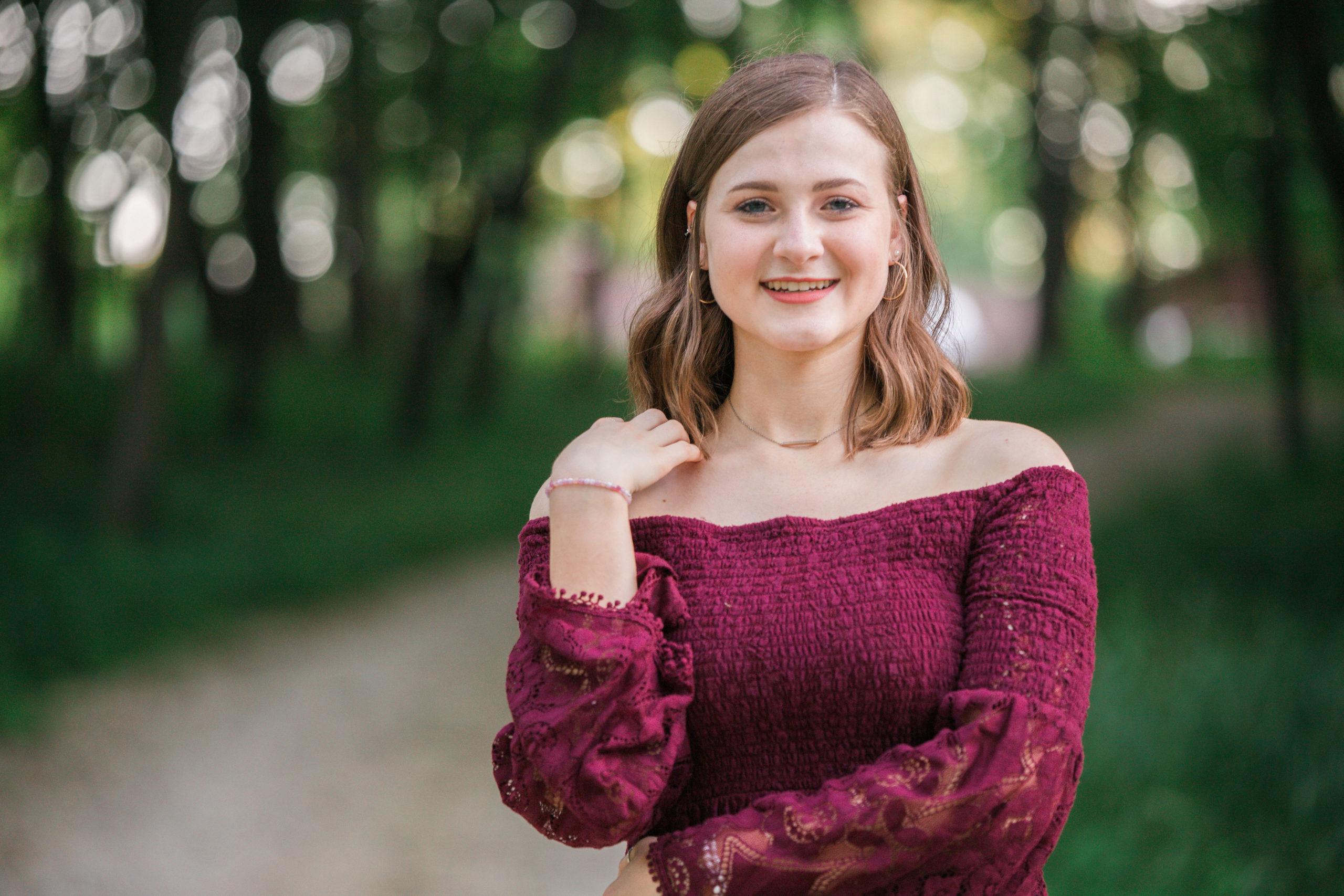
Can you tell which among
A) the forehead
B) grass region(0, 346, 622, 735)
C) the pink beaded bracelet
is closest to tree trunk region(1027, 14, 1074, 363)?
grass region(0, 346, 622, 735)

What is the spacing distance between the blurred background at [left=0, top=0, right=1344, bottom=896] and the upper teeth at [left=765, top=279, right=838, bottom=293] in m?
0.73

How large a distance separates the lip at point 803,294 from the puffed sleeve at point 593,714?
1.79ft

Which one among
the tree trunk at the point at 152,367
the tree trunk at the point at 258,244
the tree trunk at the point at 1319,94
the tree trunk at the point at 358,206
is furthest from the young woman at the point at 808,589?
the tree trunk at the point at 358,206

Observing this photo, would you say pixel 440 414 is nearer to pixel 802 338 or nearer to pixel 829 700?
pixel 802 338

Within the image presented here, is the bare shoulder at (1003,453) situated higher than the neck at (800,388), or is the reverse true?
the neck at (800,388)

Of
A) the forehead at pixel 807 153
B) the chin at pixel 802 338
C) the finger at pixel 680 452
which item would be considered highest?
the forehead at pixel 807 153

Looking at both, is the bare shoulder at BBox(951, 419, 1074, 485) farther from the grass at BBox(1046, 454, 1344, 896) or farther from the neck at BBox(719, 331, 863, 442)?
the grass at BBox(1046, 454, 1344, 896)

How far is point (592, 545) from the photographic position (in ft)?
6.16

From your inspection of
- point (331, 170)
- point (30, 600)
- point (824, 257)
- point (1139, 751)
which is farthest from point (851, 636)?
point (331, 170)

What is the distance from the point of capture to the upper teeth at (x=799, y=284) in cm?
203

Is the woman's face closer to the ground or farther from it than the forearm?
farther from it

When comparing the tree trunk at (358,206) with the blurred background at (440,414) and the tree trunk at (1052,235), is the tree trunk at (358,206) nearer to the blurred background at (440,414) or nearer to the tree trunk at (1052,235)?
the blurred background at (440,414)

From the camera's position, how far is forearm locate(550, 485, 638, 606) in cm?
186

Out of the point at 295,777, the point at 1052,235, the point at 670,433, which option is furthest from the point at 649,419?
the point at 1052,235
